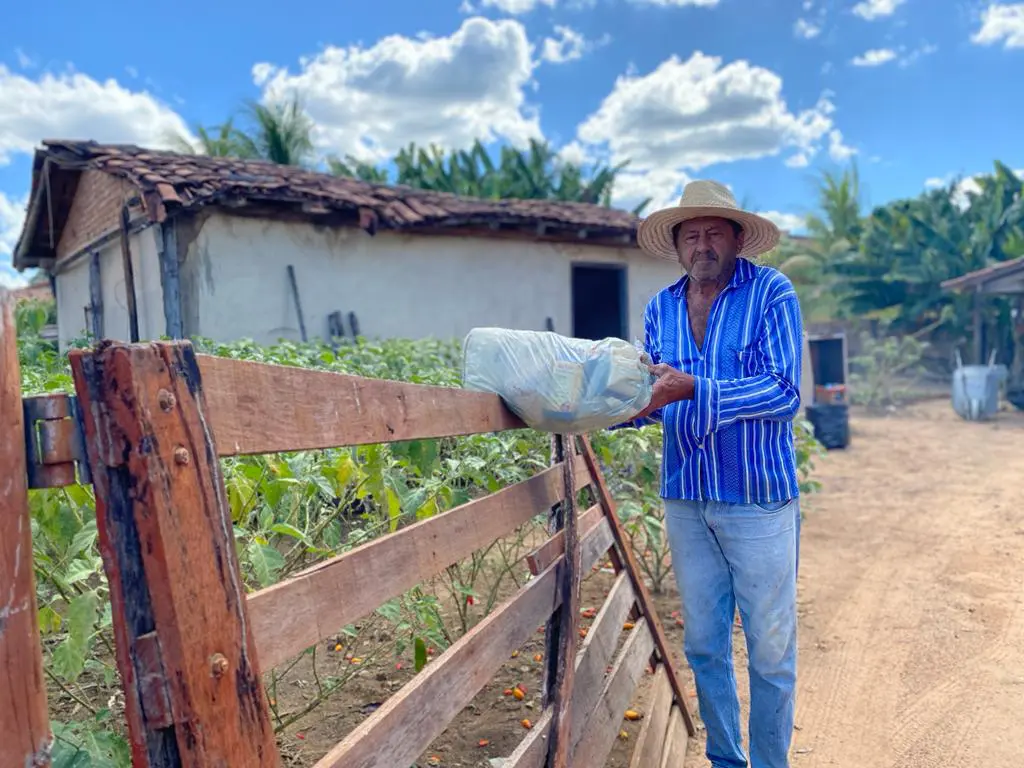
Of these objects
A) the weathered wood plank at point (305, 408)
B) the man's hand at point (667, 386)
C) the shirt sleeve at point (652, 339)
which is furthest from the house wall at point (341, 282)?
the weathered wood plank at point (305, 408)

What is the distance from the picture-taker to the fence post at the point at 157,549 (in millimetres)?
895

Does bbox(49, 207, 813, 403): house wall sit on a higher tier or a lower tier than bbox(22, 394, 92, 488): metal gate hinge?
higher

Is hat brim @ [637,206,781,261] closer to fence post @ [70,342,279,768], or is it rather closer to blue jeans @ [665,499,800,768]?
blue jeans @ [665,499,800,768]

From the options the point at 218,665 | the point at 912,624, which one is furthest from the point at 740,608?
the point at 912,624

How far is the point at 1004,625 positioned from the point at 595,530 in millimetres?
2875

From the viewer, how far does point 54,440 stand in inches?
35.4

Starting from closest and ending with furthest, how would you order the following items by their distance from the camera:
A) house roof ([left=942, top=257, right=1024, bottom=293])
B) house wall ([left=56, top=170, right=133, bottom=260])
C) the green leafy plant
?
the green leafy plant
house wall ([left=56, top=170, right=133, bottom=260])
house roof ([left=942, top=257, right=1024, bottom=293])

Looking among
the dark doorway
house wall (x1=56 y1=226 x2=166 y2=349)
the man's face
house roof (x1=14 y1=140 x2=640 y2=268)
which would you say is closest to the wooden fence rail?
the man's face

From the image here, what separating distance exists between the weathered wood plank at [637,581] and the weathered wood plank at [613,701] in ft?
0.13

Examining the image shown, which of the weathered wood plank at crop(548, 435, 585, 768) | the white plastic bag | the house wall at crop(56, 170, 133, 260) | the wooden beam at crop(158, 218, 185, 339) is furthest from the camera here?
the house wall at crop(56, 170, 133, 260)

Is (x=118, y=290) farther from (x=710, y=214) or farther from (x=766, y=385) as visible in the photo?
(x=766, y=385)

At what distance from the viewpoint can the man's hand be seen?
202cm

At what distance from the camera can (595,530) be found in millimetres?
2654

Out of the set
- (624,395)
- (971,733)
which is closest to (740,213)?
(624,395)
